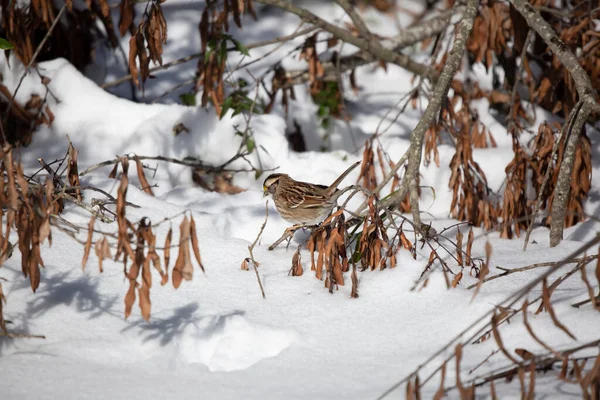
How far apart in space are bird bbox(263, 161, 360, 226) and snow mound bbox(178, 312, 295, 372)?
3.06 ft

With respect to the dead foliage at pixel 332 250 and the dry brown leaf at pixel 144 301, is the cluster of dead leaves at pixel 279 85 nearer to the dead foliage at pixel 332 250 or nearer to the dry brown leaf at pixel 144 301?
the dead foliage at pixel 332 250

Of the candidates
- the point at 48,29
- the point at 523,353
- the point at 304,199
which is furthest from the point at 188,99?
the point at 523,353

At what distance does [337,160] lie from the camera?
4.61 meters

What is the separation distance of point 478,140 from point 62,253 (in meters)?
2.92

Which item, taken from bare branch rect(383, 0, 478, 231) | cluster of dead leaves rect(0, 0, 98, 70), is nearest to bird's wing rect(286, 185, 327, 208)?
bare branch rect(383, 0, 478, 231)

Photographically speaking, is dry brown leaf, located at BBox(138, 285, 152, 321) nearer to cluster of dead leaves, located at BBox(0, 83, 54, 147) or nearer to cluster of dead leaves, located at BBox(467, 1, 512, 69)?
cluster of dead leaves, located at BBox(0, 83, 54, 147)

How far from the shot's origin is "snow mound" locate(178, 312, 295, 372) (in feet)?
7.76

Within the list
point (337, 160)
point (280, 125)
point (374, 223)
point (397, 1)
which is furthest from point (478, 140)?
point (397, 1)

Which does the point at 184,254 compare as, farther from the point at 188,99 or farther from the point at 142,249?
the point at 188,99

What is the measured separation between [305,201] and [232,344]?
116cm

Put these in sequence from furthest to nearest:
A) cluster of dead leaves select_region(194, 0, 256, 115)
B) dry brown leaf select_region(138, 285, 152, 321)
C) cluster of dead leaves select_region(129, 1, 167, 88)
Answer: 1. cluster of dead leaves select_region(194, 0, 256, 115)
2. cluster of dead leaves select_region(129, 1, 167, 88)
3. dry brown leaf select_region(138, 285, 152, 321)

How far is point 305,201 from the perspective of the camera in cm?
341

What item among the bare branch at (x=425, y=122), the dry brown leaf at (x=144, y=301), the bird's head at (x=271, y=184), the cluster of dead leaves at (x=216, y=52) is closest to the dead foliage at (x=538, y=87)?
the bare branch at (x=425, y=122)

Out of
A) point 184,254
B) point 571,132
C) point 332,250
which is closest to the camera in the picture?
point 184,254
